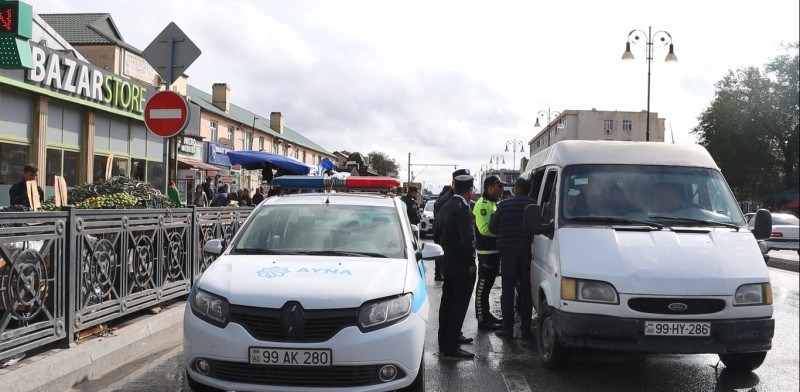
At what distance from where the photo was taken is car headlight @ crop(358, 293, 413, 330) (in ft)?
13.5

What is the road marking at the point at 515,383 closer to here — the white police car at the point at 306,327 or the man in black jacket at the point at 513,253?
the white police car at the point at 306,327

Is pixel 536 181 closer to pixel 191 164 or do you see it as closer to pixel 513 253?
pixel 513 253

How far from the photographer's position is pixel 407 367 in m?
4.16

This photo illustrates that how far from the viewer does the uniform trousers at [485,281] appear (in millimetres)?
7609

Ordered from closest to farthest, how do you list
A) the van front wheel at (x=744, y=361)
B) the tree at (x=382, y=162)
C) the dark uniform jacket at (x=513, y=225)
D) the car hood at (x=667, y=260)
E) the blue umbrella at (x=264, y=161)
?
the car hood at (x=667, y=260) → the van front wheel at (x=744, y=361) → the dark uniform jacket at (x=513, y=225) → the blue umbrella at (x=264, y=161) → the tree at (x=382, y=162)

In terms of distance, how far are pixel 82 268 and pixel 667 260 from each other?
501cm

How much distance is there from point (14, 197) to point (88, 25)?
23967 mm

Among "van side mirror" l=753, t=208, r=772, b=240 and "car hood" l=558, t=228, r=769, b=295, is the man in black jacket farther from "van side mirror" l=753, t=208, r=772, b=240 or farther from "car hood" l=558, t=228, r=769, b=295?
"van side mirror" l=753, t=208, r=772, b=240

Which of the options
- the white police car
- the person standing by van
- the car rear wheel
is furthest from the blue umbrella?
the car rear wheel

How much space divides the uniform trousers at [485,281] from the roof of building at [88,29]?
2521 centimetres

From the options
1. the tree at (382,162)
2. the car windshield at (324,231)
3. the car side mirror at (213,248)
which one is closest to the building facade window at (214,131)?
the car windshield at (324,231)

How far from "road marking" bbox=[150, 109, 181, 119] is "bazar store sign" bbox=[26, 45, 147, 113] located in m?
9.23

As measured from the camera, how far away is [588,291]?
5.09 metres

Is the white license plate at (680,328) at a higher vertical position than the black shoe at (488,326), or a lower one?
higher
